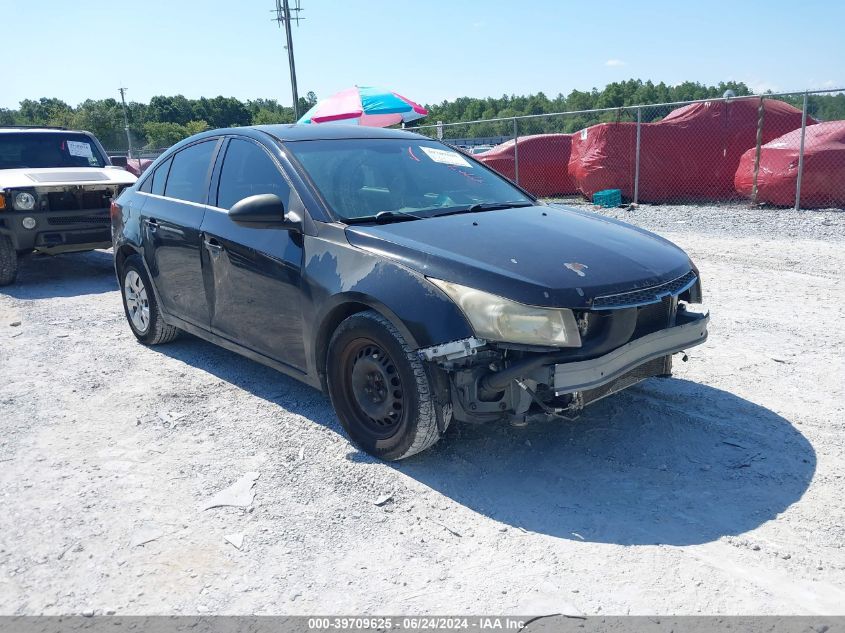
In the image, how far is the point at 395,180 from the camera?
4352mm

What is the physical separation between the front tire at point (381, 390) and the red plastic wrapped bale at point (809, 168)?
445 inches

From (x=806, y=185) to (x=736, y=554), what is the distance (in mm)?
11373

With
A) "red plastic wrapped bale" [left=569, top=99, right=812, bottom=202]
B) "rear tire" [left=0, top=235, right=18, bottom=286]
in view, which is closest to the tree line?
"red plastic wrapped bale" [left=569, top=99, right=812, bottom=202]

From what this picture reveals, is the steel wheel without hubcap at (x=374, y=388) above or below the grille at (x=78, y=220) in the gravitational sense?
below

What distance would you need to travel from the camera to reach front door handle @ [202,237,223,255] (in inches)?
178

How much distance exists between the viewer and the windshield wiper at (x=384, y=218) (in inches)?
153

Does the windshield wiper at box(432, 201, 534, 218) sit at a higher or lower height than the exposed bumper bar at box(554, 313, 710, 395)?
higher

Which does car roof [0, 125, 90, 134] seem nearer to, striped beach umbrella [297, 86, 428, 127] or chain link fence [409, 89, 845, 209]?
chain link fence [409, 89, 845, 209]

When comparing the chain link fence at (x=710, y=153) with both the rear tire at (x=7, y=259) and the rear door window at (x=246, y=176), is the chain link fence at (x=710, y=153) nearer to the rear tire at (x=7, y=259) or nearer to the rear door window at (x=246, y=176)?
the rear tire at (x=7, y=259)

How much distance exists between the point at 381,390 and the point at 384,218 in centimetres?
96

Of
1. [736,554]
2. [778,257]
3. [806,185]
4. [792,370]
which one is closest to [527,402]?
[736,554]

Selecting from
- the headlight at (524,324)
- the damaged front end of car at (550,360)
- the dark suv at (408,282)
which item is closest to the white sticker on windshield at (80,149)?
the dark suv at (408,282)

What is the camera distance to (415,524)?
3.16 m

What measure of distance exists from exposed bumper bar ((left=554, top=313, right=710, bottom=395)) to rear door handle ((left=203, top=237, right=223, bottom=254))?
8.07ft
